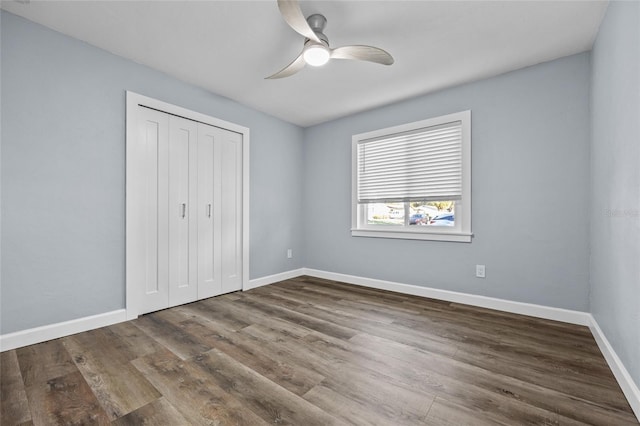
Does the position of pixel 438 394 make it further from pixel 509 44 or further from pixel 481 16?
pixel 509 44

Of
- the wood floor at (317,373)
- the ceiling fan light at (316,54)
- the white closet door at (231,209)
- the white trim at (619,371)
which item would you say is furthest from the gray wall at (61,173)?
the white trim at (619,371)

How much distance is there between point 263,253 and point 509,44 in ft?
12.0

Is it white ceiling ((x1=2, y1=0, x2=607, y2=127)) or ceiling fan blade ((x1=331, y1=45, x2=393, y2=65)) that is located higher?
white ceiling ((x1=2, y1=0, x2=607, y2=127))

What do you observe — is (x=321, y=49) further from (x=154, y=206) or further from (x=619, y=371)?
(x=619, y=371)

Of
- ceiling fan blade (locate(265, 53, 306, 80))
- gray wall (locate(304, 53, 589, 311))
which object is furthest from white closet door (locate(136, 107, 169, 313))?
gray wall (locate(304, 53, 589, 311))

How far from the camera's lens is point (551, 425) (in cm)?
132

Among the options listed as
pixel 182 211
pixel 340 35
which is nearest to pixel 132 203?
pixel 182 211

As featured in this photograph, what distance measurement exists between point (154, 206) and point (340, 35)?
2.47 metres

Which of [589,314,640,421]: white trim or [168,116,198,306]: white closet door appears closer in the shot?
[589,314,640,421]: white trim

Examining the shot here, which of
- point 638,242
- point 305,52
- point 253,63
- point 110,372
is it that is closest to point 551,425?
point 638,242

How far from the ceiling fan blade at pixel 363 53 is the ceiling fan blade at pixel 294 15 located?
261 mm

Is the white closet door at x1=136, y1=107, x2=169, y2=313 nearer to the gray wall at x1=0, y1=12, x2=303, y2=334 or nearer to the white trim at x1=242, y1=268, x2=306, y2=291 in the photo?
the gray wall at x1=0, y1=12, x2=303, y2=334

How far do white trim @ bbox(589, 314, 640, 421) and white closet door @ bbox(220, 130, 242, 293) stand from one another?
3563mm

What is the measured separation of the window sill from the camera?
3162 mm
